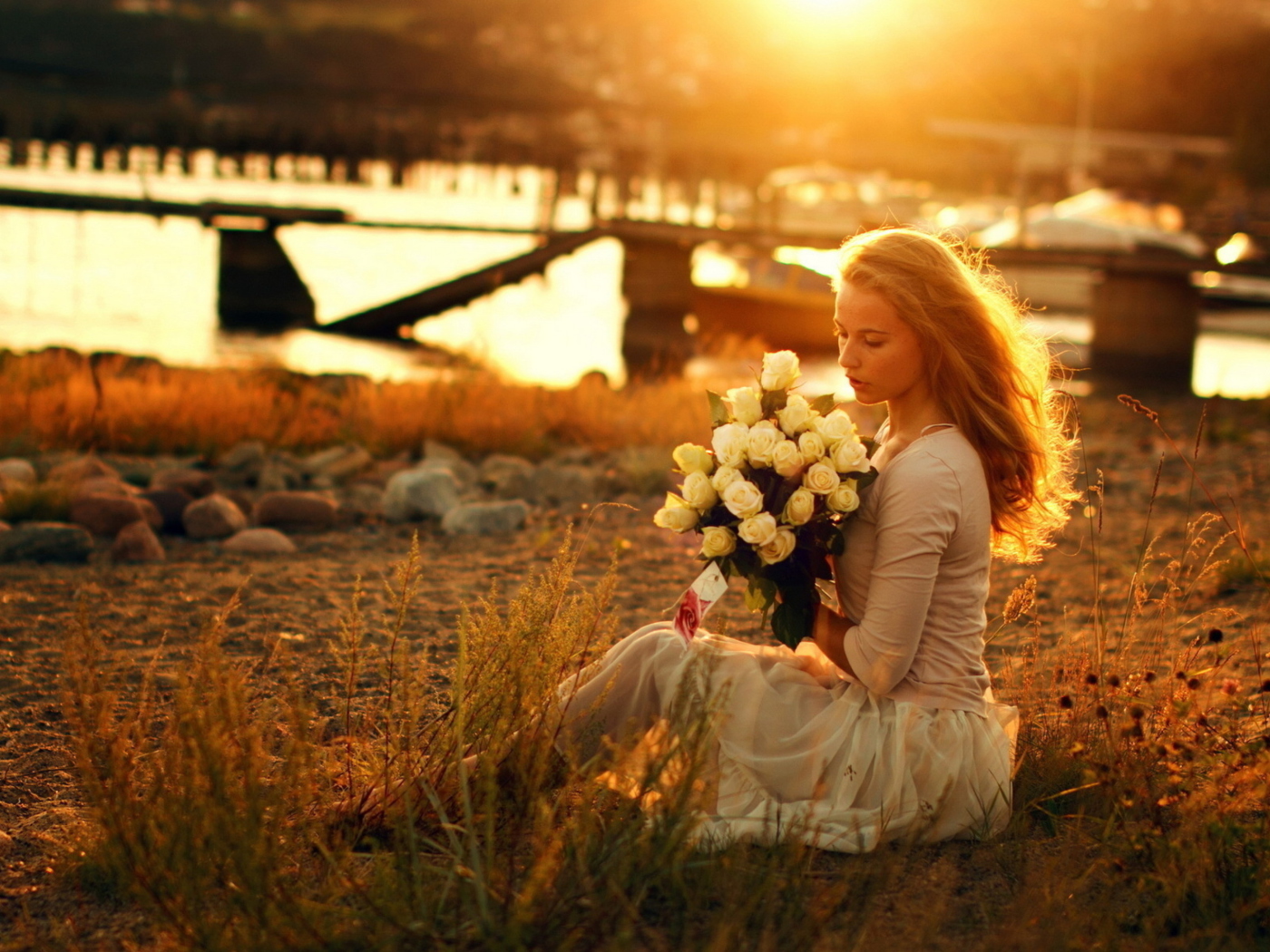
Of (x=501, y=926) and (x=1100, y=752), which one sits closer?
(x=501, y=926)

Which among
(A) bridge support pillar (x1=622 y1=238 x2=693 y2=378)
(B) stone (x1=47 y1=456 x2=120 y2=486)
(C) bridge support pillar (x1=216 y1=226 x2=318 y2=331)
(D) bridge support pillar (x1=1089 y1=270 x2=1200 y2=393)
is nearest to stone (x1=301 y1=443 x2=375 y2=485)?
(B) stone (x1=47 y1=456 x2=120 y2=486)

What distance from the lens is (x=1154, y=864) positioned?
3043mm

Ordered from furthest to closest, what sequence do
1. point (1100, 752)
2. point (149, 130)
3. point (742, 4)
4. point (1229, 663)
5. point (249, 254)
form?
point (742, 4) < point (149, 130) < point (249, 254) < point (1229, 663) < point (1100, 752)

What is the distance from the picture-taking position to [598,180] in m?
20.8

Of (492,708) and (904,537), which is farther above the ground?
(904,537)

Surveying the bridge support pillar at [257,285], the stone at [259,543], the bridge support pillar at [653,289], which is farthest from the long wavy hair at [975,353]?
the bridge support pillar at [257,285]

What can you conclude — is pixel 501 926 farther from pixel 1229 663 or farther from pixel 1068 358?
pixel 1068 358

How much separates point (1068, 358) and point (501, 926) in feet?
61.5

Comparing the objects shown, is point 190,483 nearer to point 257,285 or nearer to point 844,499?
point 844,499

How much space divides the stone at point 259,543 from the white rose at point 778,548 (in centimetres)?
411

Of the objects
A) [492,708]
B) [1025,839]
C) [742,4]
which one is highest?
[742,4]

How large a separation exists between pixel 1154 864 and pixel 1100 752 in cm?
51

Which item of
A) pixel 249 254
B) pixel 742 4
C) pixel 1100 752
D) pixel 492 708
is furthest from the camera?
pixel 742 4

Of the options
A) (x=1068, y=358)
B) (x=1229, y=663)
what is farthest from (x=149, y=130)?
(x=1229, y=663)
